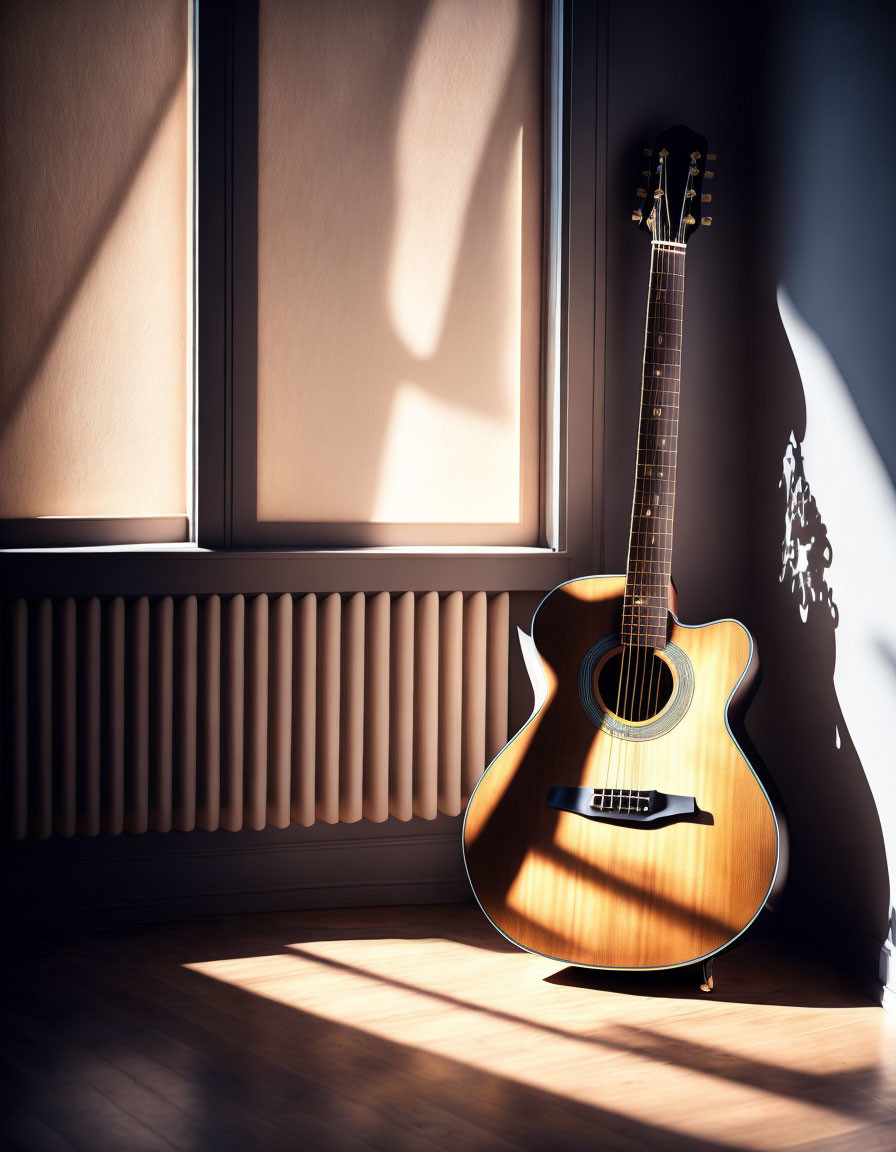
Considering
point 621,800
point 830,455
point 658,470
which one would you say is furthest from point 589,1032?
point 830,455

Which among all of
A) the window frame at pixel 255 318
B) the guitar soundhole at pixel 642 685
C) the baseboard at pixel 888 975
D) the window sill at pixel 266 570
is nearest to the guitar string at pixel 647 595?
the guitar soundhole at pixel 642 685

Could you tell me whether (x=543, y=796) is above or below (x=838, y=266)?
below

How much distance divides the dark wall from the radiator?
0.50 m

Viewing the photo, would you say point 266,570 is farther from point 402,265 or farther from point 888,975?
point 888,975

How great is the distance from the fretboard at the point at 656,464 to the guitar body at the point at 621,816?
4 cm

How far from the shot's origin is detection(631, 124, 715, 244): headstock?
232 cm

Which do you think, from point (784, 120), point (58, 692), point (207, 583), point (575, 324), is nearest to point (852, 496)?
point (575, 324)

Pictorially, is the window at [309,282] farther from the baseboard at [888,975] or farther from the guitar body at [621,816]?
the baseboard at [888,975]

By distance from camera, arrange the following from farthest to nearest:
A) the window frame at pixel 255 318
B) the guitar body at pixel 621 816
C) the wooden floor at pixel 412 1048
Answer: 1. the window frame at pixel 255 318
2. the guitar body at pixel 621 816
3. the wooden floor at pixel 412 1048

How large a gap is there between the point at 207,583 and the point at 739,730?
3.64 feet

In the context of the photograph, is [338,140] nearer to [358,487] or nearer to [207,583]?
[358,487]

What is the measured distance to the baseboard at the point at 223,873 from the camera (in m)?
2.32

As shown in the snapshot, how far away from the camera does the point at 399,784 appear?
248cm

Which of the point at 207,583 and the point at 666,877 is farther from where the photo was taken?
the point at 207,583
